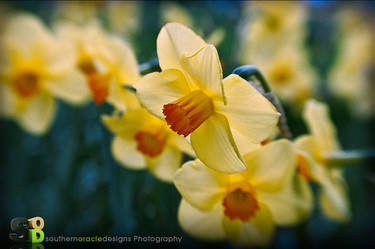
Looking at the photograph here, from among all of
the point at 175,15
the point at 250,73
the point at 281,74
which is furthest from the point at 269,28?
the point at 250,73

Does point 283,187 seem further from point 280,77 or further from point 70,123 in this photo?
point 280,77

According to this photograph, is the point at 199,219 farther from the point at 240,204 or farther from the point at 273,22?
the point at 273,22

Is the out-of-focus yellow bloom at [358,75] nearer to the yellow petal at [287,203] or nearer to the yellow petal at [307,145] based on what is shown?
the yellow petal at [307,145]

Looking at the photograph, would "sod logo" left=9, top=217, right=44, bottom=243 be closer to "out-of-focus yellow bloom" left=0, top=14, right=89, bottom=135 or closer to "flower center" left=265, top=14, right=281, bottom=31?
"out-of-focus yellow bloom" left=0, top=14, right=89, bottom=135

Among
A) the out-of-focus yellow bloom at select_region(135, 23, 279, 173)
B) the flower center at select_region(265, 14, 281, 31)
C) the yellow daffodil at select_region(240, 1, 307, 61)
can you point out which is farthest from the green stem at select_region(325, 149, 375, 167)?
the flower center at select_region(265, 14, 281, 31)

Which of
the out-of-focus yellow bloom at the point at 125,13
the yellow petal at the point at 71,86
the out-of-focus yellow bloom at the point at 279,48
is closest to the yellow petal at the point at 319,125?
the yellow petal at the point at 71,86

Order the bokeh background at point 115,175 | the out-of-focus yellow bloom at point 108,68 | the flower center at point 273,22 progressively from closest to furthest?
the out-of-focus yellow bloom at point 108,68 < the bokeh background at point 115,175 < the flower center at point 273,22

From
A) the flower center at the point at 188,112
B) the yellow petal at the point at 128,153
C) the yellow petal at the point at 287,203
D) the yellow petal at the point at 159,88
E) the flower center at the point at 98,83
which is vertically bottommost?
the yellow petal at the point at 287,203

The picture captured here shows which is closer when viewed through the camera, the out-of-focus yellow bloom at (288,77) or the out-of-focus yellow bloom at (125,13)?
the out-of-focus yellow bloom at (288,77)
